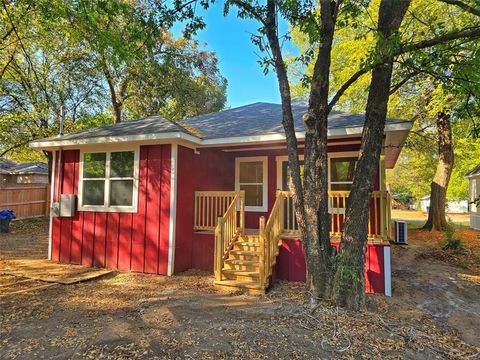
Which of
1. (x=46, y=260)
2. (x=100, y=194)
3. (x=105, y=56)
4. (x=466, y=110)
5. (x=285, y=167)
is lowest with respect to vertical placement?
(x=46, y=260)

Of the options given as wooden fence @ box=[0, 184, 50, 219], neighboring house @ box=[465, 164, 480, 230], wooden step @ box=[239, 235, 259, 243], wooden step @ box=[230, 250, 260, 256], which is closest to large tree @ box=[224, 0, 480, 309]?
wooden step @ box=[230, 250, 260, 256]

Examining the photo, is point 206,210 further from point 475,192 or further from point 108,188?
point 475,192

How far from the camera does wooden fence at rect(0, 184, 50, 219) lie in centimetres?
1377

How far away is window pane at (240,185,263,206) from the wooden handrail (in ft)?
6.32

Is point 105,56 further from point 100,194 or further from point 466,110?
point 466,110

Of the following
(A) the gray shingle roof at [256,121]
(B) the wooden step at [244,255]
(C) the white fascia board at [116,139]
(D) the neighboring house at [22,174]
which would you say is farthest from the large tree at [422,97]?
(D) the neighboring house at [22,174]

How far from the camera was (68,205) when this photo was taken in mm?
7059

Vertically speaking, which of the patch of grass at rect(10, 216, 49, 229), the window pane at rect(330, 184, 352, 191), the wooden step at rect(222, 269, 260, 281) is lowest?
the wooden step at rect(222, 269, 260, 281)

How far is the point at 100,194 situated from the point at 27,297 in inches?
106

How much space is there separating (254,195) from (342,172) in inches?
94.8

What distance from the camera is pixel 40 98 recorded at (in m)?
14.8

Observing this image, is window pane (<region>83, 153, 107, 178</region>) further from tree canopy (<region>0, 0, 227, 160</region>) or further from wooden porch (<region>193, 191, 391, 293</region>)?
tree canopy (<region>0, 0, 227, 160</region>)

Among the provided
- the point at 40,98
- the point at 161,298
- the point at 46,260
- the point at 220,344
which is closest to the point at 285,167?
Result: the point at 161,298

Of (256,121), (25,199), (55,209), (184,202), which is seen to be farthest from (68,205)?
(25,199)
